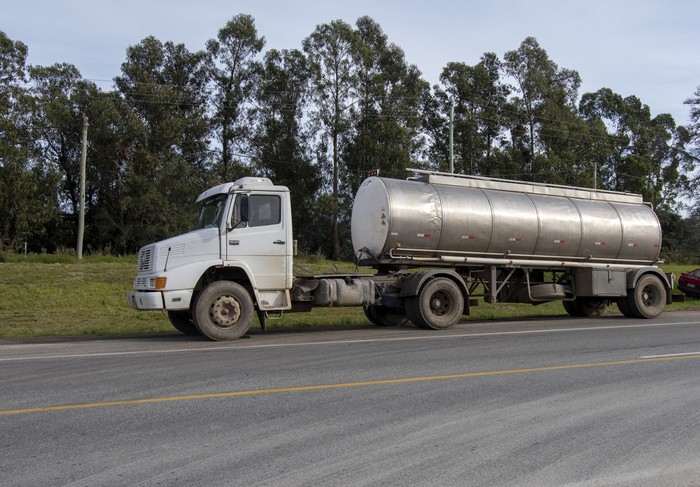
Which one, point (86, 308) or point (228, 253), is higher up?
point (228, 253)

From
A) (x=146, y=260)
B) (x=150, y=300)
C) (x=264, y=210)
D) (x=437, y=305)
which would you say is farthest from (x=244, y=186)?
(x=437, y=305)

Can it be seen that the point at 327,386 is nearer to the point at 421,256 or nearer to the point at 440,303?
the point at 440,303

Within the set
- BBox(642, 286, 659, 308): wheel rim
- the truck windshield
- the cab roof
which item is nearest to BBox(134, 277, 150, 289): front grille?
the truck windshield

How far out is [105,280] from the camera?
2364 centimetres

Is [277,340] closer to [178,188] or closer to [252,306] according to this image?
[252,306]

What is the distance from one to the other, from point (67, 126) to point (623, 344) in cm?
4282

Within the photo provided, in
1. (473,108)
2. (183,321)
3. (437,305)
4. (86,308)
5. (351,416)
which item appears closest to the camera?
(351,416)

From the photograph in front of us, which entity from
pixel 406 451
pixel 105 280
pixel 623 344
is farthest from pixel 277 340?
pixel 105 280

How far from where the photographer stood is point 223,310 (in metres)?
12.7

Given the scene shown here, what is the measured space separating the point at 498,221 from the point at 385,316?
11.9 feet

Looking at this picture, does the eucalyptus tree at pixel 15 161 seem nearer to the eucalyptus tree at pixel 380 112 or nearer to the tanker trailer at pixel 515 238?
the eucalyptus tree at pixel 380 112

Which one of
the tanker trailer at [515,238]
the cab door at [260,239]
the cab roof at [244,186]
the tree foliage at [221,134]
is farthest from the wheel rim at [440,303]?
the tree foliage at [221,134]

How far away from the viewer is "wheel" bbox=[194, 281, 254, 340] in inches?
488

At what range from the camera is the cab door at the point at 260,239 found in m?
12.9
